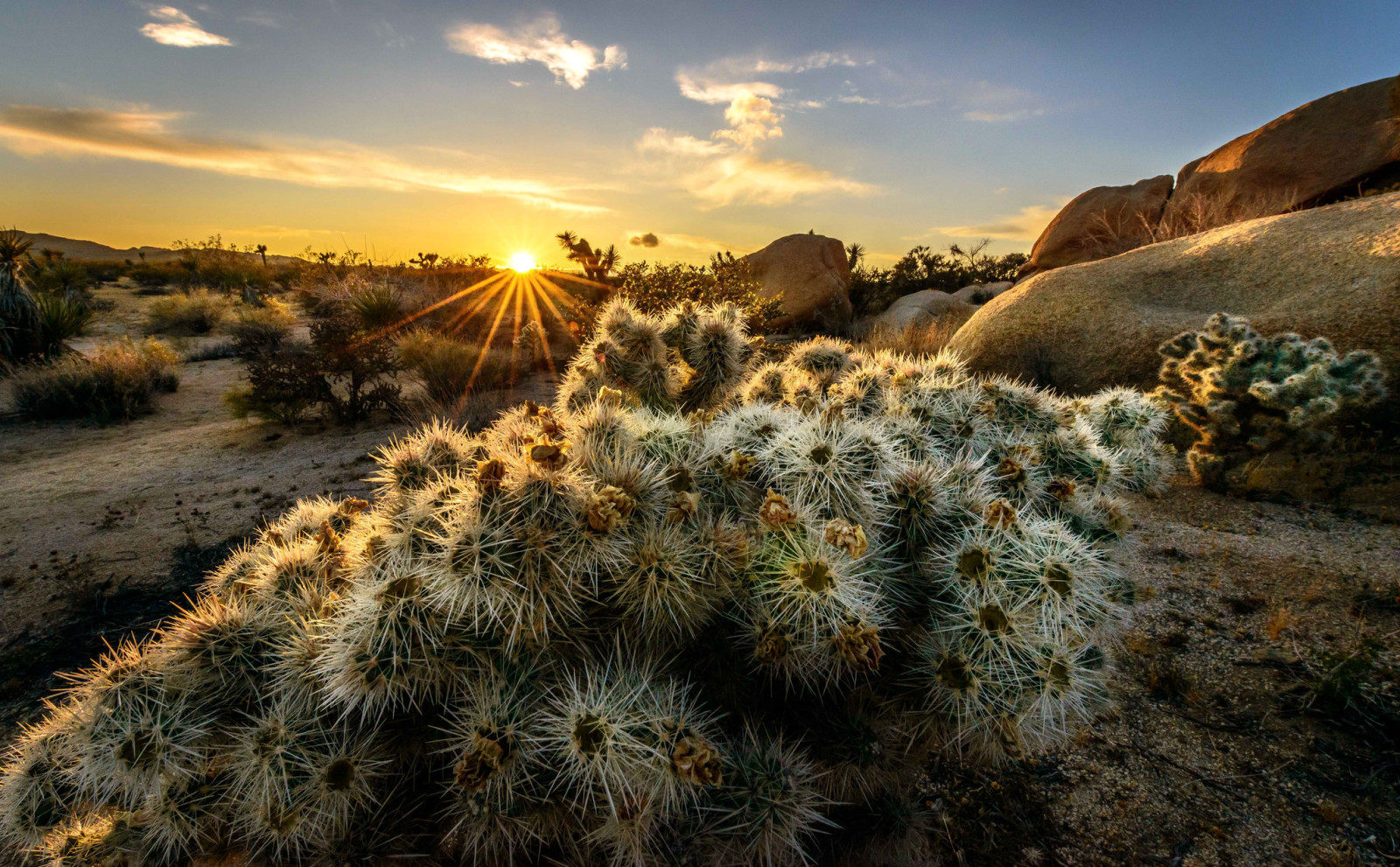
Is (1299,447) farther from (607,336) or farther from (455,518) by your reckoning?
(455,518)

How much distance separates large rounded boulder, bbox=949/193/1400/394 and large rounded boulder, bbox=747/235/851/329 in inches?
331

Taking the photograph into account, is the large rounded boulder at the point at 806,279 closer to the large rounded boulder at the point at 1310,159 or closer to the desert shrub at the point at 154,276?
the large rounded boulder at the point at 1310,159

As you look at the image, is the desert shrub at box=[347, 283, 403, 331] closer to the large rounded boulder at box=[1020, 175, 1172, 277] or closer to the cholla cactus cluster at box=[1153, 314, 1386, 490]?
the cholla cactus cluster at box=[1153, 314, 1386, 490]

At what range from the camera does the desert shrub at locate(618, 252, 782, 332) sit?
1165cm

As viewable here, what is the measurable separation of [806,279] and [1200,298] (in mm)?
12166

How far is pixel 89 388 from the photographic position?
9.44 m

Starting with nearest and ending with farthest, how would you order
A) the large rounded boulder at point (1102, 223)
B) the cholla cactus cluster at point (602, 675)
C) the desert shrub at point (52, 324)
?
the cholla cactus cluster at point (602, 675)
the desert shrub at point (52, 324)
the large rounded boulder at point (1102, 223)

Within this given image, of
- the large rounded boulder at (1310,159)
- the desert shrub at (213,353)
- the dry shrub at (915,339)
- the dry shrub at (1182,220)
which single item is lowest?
the desert shrub at (213,353)

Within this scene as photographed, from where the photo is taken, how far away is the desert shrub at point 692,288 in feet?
38.2

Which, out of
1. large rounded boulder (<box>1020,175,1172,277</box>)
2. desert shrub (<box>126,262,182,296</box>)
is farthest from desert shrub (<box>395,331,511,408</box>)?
desert shrub (<box>126,262,182,296</box>)

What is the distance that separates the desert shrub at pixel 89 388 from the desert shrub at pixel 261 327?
6.57ft

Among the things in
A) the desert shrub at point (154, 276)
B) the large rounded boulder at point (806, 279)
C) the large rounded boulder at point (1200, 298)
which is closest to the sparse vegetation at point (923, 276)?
the large rounded boulder at point (806, 279)

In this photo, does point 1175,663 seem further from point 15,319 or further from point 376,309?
point 15,319

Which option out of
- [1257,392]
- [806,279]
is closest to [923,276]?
[806,279]
